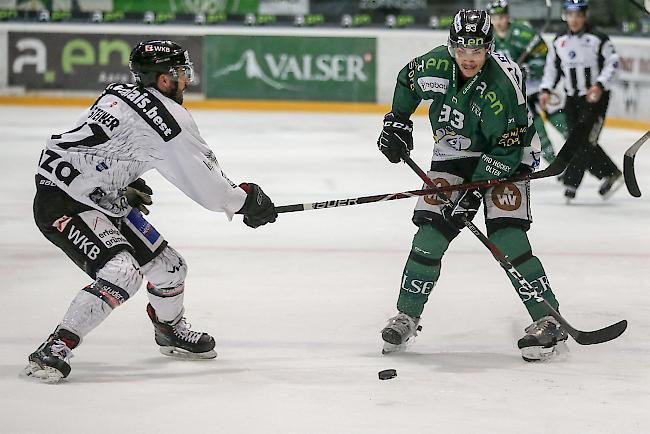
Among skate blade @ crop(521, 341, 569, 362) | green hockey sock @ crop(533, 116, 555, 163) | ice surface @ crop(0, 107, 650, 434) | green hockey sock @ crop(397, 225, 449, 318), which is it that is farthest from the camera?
green hockey sock @ crop(533, 116, 555, 163)

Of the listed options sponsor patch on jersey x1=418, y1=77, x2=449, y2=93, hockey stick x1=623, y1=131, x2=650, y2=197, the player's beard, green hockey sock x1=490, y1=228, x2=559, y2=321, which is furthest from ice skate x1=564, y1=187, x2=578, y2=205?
the player's beard

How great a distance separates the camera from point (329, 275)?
5090 mm

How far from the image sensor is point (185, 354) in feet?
12.4

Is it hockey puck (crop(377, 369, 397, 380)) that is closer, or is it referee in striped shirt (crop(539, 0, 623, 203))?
hockey puck (crop(377, 369, 397, 380))

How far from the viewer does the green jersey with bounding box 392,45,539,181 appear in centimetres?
375

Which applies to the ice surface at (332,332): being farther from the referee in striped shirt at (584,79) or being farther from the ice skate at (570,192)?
the referee in striped shirt at (584,79)

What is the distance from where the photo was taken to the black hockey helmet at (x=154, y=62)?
11.5ft

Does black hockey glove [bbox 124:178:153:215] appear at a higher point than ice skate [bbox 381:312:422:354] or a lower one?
higher

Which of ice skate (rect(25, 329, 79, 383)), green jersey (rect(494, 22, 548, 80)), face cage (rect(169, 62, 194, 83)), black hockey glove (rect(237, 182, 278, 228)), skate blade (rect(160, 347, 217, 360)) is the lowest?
skate blade (rect(160, 347, 217, 360))

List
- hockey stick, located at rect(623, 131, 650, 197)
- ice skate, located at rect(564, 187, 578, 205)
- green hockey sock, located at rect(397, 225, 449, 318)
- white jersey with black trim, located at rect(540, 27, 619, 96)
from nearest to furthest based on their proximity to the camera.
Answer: green hockey sock, located at rect(397, 225, 449, 318) < hockey stick, located at rect(623, 131, 650, 197) < ice skate, located at rect(564, 187, 578, 205) < white jersey with black trim, located at rect(540, 27, 619, 96)

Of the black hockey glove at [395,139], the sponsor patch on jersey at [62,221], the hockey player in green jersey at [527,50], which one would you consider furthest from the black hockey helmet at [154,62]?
the hockey player in green jersey at [527,50]

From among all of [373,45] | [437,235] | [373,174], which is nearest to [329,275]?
[437,235]

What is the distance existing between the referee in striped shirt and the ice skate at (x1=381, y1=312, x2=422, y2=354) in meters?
3.62

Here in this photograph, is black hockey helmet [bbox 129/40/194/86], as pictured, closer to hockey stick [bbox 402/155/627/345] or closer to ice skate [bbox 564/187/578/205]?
hockey stick [bbox 402/155/627/345]
